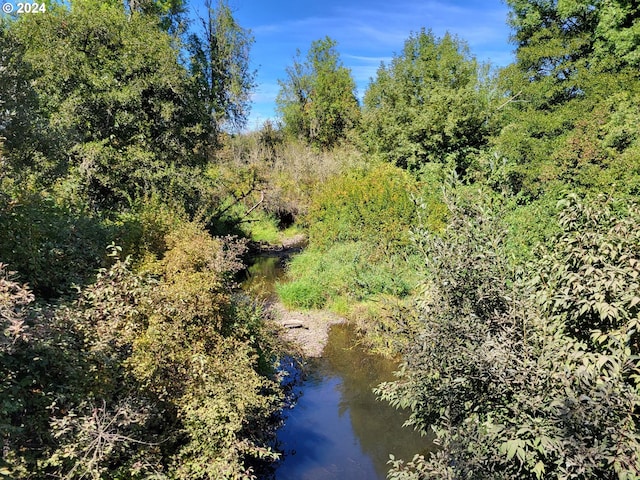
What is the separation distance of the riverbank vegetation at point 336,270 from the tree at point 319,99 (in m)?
18.0

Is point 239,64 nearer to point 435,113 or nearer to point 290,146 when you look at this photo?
point 290,146

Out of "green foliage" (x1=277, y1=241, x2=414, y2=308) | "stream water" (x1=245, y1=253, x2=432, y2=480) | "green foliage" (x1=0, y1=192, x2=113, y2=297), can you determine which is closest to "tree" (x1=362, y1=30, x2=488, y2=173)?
"green foliage" (x1=277, y1=241, x2=414, y2=308)

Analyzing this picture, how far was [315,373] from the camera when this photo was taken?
36.8 ft

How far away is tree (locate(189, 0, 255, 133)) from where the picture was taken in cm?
2564

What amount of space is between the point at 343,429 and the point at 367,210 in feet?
32.8

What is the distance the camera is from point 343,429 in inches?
351

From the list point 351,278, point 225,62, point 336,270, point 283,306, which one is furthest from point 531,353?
point 225,62

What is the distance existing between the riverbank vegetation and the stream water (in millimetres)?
590

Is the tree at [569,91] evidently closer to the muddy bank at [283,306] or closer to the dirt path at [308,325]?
the dirt path at [308,325]

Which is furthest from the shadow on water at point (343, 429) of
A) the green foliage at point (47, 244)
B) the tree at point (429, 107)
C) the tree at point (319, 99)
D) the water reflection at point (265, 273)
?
the tree at point (319, 99)

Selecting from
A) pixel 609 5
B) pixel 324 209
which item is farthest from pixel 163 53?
pixel 609 5

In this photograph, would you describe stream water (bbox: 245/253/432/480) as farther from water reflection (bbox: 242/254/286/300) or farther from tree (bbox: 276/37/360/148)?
tree (bbox: 276/37/360/148)

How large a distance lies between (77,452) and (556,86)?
65.3ft

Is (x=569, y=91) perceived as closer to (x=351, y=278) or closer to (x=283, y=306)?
(x=351, y=278)
